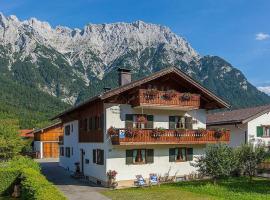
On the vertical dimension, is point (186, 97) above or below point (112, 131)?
above

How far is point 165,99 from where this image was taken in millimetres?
31922

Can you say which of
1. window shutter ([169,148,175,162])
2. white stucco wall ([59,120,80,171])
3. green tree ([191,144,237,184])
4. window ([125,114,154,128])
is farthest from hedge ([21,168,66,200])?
white stucco wall ([59,120,80,171])

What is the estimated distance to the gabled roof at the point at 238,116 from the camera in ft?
140

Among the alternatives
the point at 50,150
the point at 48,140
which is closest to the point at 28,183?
the point at 48,140

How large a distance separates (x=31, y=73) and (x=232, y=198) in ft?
583

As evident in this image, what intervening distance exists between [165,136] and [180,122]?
3647mm

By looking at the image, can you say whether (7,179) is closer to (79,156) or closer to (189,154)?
(79,156)

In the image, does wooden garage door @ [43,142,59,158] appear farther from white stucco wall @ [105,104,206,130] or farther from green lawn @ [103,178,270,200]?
green lawn @ [103,178,270,200]

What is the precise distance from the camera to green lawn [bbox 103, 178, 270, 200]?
969 inches

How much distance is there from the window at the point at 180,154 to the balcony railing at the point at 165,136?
168cm

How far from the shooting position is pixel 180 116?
34.6m

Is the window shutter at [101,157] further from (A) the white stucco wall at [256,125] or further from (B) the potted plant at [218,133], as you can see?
(A) the white stucco wall at [256,125]

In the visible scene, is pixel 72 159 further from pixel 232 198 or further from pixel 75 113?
pixel 232 198

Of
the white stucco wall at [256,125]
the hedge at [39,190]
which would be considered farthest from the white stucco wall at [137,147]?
the white stucco wall at [256,125]
